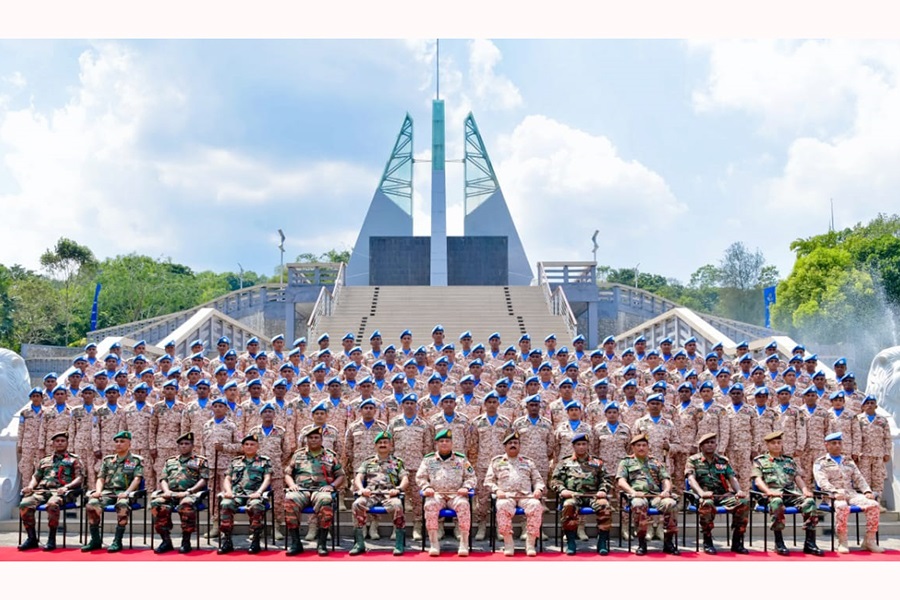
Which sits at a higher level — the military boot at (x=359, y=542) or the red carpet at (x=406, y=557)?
the military boot at (x=359, y=542)

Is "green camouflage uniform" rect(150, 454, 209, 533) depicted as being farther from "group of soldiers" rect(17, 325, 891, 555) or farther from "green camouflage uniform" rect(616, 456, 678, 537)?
"green camouflage uniform" rect(616, 456, 678, 537)

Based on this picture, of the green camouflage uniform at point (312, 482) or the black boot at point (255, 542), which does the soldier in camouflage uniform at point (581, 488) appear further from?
the black boot at point (255, 542)

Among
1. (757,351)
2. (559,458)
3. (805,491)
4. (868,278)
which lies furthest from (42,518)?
(868,278)

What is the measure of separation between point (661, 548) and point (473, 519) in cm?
178

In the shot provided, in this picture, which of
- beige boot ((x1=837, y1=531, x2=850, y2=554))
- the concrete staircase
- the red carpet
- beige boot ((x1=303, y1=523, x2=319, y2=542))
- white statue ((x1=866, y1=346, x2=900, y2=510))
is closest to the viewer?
the red carpet

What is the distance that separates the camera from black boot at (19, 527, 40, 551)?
24.9ft

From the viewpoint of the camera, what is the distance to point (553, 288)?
21.3 meters

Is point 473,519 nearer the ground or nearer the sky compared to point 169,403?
nearer the ground

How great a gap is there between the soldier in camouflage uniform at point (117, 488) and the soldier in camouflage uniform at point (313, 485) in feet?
4.69

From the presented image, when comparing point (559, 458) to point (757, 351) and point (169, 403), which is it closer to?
point (169, 403)

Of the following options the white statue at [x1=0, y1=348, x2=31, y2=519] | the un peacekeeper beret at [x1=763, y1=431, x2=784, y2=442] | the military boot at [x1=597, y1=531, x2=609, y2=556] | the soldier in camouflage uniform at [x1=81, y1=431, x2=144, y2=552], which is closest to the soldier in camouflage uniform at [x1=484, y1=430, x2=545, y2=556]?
the military boot at [x1=597, y1=531, x2=609, y2=556]

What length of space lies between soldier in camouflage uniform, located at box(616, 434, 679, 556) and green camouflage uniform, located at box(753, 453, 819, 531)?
91 centimetres

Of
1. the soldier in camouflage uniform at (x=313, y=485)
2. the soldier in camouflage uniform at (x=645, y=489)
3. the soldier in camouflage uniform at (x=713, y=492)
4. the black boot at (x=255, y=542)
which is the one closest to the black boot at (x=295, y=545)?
the soldier in camouflage uniform at (x=313, y=485)

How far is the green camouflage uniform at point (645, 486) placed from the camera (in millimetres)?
7430
